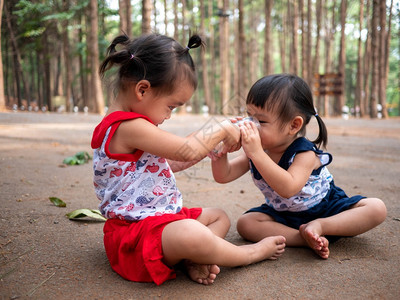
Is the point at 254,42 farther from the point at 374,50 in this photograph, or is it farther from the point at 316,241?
Answer: the point at 316,241

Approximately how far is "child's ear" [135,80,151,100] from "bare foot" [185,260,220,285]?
782 millimetres

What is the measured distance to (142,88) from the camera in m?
1.67

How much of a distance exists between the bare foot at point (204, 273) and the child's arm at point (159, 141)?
0.46 m

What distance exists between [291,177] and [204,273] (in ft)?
2.09

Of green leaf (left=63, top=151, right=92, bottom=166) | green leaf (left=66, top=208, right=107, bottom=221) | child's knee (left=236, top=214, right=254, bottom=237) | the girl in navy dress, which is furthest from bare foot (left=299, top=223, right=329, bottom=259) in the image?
green leaf (left=63, top=151, right=92, bottom=166)

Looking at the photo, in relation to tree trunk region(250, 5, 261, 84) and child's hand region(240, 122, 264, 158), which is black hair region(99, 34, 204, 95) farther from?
tree trunk region(250, 5, 261, 84)

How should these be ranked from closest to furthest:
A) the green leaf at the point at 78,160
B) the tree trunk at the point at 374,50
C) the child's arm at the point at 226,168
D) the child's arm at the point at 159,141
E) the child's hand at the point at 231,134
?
the child's arm at the point at 159,141 → the child's hand at the point at 231,134 → the child's arm at the point at 226,168 → the green leaf at the point at 78,160 → the tree trunk at the point at 374,50

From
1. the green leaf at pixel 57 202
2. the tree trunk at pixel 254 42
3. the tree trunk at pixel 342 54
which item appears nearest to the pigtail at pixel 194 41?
the green leaf at pixel 57 202

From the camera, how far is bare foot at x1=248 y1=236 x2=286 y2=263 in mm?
1691

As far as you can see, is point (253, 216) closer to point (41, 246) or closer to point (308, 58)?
point (41, 246)

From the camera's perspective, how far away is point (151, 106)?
1692 mm

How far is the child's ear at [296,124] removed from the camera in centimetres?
192

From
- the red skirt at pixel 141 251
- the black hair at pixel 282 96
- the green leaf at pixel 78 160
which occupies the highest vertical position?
the black hair at pixel 282 96

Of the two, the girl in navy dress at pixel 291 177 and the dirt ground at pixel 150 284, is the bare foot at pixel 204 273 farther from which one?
the girl in navy dress at pixel 291 177
